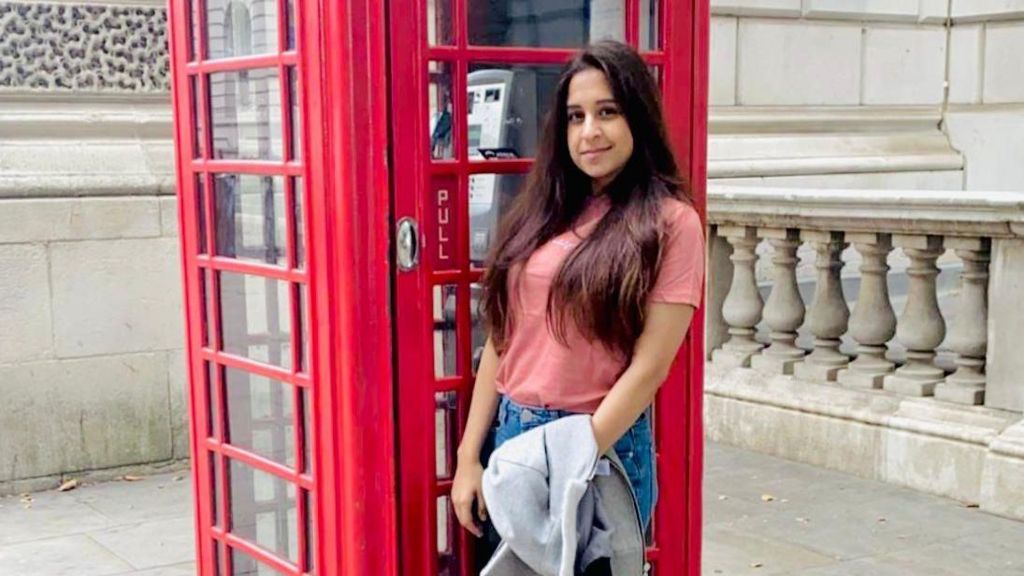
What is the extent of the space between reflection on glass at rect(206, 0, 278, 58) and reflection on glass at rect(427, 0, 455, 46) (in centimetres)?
36

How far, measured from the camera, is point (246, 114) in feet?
10.3

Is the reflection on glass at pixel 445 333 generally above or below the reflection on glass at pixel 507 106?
below

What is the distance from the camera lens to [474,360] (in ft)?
10.1

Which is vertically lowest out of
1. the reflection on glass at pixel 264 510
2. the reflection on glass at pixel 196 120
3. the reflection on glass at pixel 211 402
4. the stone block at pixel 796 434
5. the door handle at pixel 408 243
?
the stone block at pixel 796 434

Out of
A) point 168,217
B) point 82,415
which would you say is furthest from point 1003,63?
point 82,415

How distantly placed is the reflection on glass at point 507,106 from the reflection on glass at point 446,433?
1.87 ft

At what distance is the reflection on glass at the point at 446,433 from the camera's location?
3.07 m

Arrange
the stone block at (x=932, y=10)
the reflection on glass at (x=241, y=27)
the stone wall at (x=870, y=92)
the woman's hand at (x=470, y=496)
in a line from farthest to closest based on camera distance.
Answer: the stone block at (x=932, y=10), the stone wall at (x=870, y=92), the reflection on glass at (x=241, y=27), the woman's hand at (x=470, y=496)

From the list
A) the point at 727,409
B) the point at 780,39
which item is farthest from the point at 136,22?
the point at 780,39

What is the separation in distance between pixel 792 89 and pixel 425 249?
704 centimetres

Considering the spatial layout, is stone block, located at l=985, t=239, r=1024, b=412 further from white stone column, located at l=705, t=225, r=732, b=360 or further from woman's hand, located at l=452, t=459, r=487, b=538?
woman's hand, located at l=452, t=459, r=487, b=538

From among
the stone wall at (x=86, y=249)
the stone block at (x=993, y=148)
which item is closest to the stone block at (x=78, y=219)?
the stone wall at (x=86, y=249)

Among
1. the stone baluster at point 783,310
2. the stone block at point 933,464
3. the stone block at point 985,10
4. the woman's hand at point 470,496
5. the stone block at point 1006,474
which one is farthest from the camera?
the stone block at point 985,10

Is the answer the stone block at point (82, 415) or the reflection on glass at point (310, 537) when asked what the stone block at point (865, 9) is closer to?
the stone block at point (82, 415)
